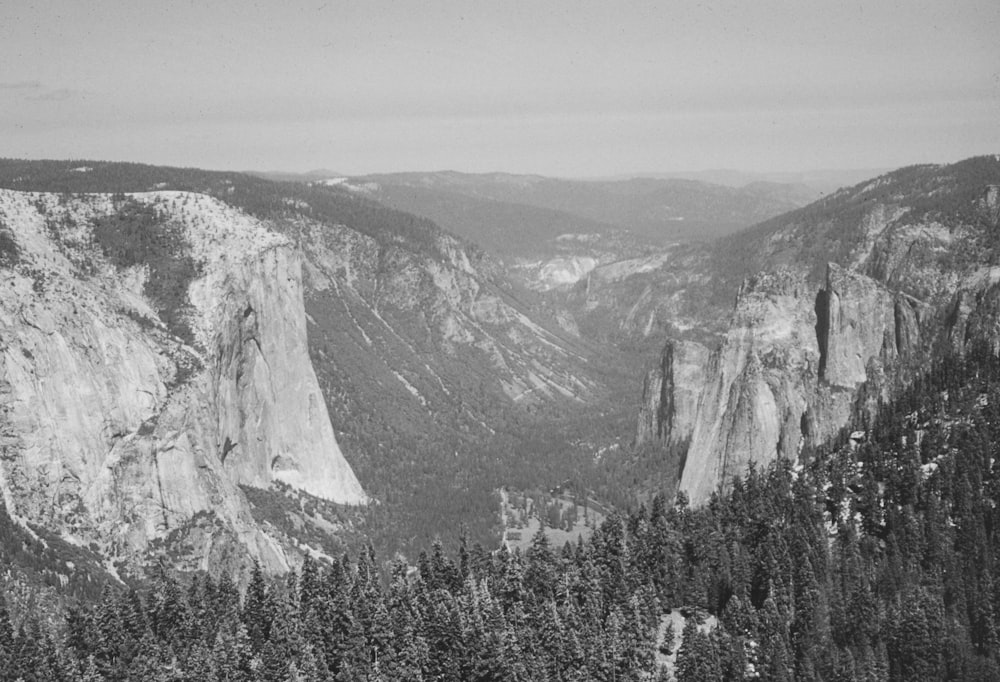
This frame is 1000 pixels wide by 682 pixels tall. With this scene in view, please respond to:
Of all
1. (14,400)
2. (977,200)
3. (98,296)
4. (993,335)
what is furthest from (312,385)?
(977,200)

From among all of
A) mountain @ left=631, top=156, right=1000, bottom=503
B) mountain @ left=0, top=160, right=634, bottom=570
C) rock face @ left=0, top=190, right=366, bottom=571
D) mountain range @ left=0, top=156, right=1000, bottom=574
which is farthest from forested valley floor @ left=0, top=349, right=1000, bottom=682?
mountain @ left=631, top=156, right=1000, bottom=503

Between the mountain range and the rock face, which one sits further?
the mountain range

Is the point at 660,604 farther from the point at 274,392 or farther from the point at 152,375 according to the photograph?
the point at 274,392

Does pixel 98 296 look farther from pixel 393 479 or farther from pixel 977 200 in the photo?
pixel 977 200

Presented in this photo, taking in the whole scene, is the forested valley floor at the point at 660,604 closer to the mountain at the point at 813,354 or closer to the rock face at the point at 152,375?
the rock face at the point at 152,375

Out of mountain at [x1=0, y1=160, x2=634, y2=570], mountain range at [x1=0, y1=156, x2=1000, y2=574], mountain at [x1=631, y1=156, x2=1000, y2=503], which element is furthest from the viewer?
mountain at [x1=631, y1=156, x2=1000, y2=503]

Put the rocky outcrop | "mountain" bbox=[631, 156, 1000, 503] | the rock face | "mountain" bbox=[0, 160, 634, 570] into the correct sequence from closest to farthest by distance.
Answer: the rock face
"mountain" bbox=[0, 160, 634, 570]
"mountain" bbox=[631, 156, 1000, 503]
the rocky outcrop

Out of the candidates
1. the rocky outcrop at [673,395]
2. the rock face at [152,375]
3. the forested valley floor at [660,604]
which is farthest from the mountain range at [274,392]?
the forested valley floor at [660,604]

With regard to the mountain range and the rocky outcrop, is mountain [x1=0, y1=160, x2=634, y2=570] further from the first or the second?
the rocky outcrop
